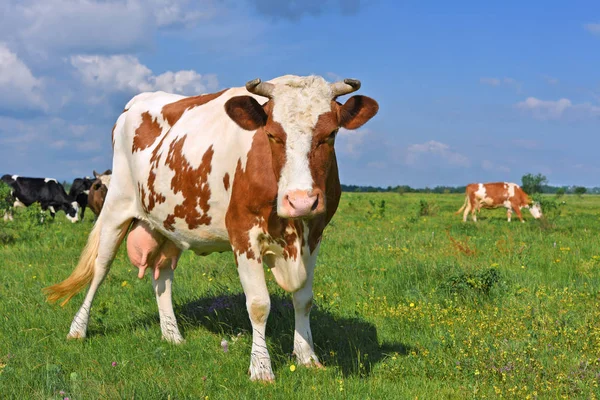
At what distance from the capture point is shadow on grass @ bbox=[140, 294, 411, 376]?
5.41 m

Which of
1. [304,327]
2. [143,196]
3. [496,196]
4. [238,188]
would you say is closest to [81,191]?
[496,196]

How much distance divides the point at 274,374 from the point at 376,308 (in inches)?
85.9

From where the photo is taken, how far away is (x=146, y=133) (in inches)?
266

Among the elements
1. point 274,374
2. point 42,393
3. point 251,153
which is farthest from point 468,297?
point 42,393

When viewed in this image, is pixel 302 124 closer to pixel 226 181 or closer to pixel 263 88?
pixel 263 88

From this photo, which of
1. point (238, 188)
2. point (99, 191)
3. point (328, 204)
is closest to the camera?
point (238, 188)

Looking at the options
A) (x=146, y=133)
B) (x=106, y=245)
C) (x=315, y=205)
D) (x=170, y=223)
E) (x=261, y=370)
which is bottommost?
(x=261, y=370)

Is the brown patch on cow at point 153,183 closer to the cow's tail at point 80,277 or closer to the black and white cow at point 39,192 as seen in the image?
the cow's tail at point 80,277

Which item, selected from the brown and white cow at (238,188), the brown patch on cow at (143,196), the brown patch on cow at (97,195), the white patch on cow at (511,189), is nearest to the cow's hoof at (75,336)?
the brown and white cow at (238,188)

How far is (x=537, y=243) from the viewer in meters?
11.7

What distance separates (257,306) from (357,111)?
1876 mm

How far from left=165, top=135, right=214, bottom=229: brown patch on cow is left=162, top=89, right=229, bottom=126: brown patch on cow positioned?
69cm

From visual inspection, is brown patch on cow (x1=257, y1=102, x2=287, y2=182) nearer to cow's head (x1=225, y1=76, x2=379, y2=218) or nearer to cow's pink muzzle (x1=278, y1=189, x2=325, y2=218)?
cow's head (x1=225, y1=76, x2=379, y2=218)

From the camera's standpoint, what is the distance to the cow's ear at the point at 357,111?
4660mm
